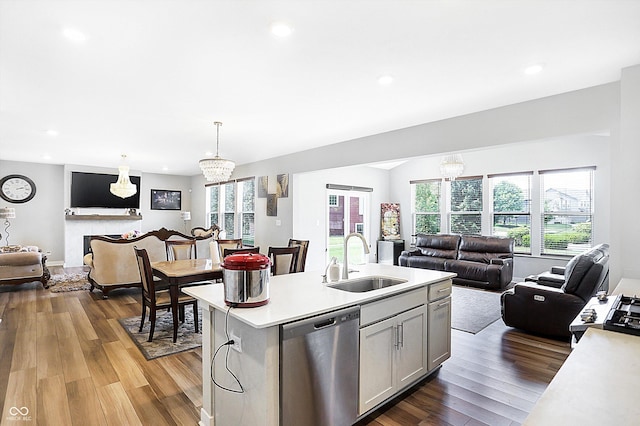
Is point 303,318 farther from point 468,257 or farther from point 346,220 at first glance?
point 346,220

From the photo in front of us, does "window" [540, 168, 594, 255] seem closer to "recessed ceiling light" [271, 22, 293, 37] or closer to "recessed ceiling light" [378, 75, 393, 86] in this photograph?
"recessed ceiling light" [378, 75, 393, 86]

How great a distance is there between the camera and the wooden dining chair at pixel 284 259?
414cm

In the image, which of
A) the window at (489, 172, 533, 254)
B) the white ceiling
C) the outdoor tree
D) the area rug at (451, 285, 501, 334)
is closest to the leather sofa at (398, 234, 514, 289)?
the area rug at (451, 285, 501, 334)

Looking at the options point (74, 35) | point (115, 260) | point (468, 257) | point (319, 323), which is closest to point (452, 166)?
point (468, 257)

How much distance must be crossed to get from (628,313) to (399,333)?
1271 millimetres

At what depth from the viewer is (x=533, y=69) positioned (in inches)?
116

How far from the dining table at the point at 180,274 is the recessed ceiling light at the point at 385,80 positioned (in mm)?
2680

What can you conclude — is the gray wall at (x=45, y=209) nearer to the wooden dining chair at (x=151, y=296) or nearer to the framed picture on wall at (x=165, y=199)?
the framed picture on wall at (x=165, y=199)

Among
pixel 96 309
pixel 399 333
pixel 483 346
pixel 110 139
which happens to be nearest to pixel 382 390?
pixel 399 333

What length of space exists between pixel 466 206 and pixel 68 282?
8626 millimetres

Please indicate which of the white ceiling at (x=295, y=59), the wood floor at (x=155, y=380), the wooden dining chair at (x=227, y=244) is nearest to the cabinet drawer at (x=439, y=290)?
the wood floor at (x=155, y=380)

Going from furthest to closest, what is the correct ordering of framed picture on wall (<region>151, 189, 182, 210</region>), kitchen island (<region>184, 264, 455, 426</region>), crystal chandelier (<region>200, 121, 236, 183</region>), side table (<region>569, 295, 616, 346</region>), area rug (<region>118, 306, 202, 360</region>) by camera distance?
framed picture on wall (<region>151, 189, 182, 210</region>) < crystal chandelier (<region>200, 121, 236, 183</region>) < area rug (<region>118, 306, 202, 360</region>) < kitchen island (<region>184, 264, 455, 426</region>) < side table (<region>569, 295, 616, 346</region>)

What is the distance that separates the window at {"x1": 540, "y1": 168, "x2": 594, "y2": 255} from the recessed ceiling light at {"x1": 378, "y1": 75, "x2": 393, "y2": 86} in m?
5.12

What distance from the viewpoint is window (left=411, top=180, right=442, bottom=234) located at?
8.45m
